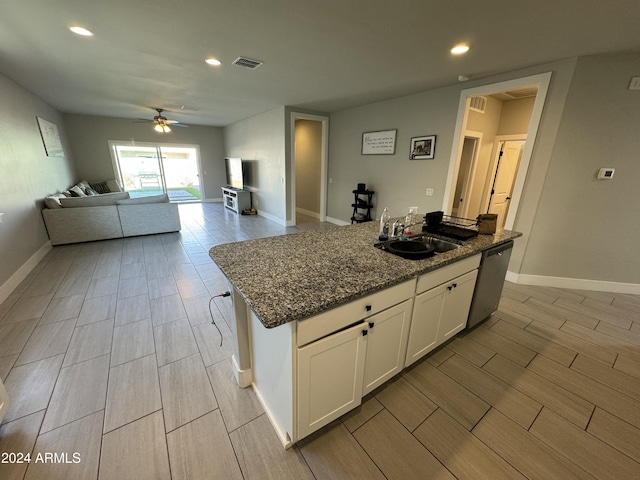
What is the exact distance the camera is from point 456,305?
1.92 metres

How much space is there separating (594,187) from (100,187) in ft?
32.3

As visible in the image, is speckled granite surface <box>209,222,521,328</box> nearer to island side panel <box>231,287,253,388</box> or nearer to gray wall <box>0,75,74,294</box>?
island side panel <box>231,287,253,388</box>

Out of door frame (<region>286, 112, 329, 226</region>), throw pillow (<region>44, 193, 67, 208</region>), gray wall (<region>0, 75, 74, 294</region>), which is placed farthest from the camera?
door frame (<region>286, 112, 329, 226</region>)

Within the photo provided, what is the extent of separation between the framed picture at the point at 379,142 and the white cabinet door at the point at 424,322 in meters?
3.40

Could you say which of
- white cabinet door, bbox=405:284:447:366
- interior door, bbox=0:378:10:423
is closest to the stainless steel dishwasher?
white cabinet door, bbox=405:284:447:366

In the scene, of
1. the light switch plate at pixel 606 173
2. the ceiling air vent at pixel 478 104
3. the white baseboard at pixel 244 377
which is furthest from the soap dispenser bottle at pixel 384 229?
the ceiling air vent at pixel 478 104

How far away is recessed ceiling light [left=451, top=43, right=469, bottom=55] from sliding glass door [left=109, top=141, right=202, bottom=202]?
26.3 ft

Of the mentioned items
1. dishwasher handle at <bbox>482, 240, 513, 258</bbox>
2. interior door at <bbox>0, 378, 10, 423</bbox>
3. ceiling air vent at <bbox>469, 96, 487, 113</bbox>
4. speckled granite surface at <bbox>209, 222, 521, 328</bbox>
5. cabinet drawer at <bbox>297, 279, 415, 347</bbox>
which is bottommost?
interior door at <bbox>0, 378, 10, 423</bbox>

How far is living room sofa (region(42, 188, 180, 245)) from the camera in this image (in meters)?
4.02

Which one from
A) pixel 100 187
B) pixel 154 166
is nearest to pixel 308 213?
pixel 154 166

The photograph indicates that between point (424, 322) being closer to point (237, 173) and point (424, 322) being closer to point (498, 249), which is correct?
point (498, 249)

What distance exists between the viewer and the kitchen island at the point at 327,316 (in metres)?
1.11

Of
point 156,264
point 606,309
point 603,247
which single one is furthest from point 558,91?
point 156,264

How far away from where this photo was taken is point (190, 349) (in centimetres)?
199
